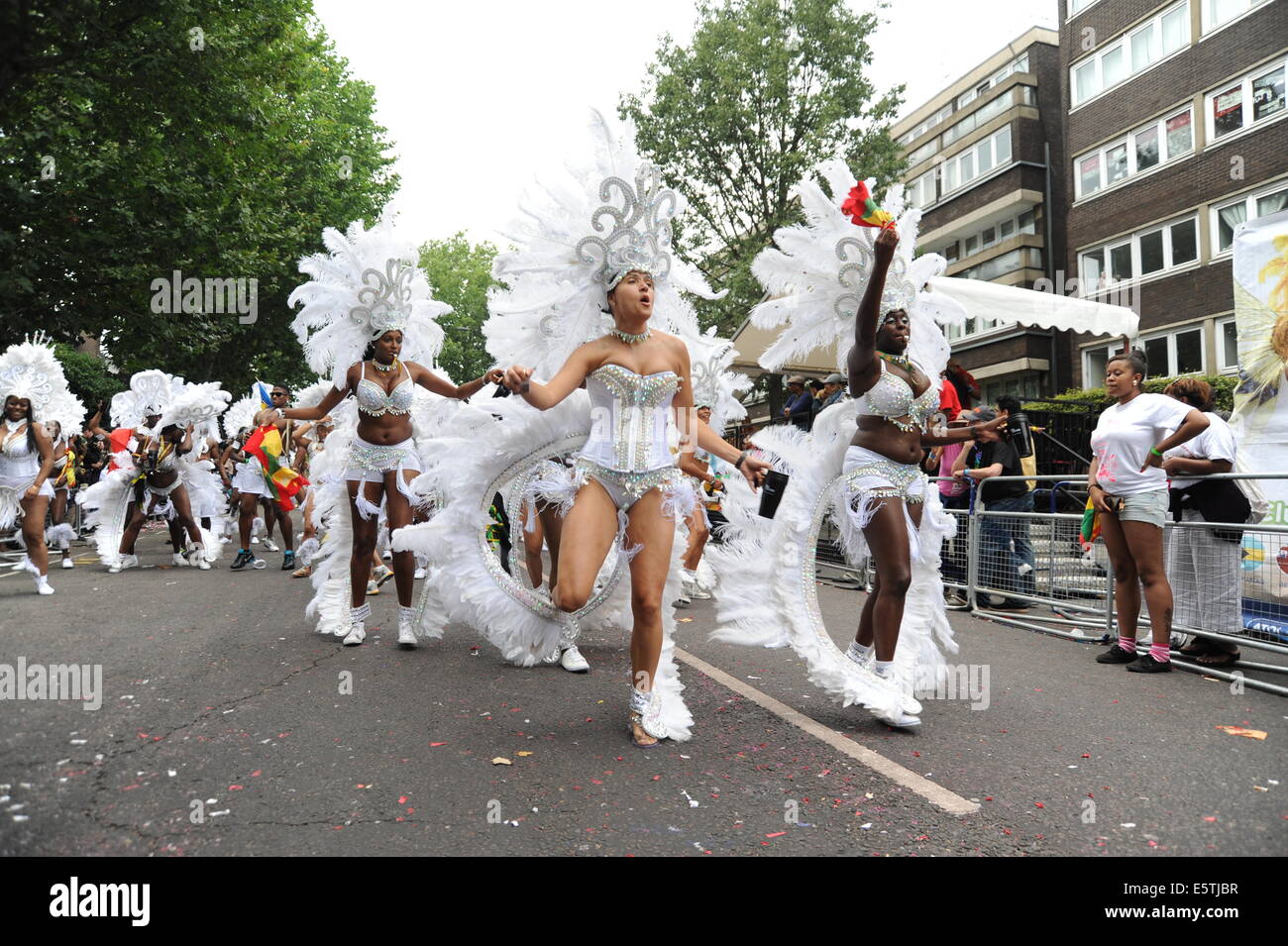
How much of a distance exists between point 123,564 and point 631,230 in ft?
33.9

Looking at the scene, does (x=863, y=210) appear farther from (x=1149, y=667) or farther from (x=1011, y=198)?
(x=1011, y=198)

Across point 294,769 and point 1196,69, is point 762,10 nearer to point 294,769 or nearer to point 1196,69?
point 1196,69

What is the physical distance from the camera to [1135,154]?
2283 cm

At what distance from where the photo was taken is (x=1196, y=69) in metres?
20.7

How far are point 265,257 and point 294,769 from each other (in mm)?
19192

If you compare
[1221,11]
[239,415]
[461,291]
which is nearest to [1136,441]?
[239,415]

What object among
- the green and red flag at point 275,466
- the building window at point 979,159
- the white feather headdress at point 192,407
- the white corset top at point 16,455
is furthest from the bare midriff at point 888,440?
the building window at point 979,159

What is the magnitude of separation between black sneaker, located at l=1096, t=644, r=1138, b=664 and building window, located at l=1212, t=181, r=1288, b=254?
16389mm

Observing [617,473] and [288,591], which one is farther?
[288,591]

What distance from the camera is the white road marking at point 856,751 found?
326 cm

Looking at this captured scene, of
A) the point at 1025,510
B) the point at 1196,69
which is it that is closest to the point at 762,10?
the point at 1196,69

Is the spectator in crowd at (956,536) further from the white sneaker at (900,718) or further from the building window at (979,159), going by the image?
the building window at (979,159)

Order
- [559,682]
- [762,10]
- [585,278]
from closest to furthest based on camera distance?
[585,278]
[559,682]
[762,10]

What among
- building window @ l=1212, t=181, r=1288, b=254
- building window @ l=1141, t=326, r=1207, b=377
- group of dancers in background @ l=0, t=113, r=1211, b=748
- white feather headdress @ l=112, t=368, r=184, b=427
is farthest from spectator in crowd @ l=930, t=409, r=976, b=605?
building window @ l=1141, t=326, r=1207, b=377
